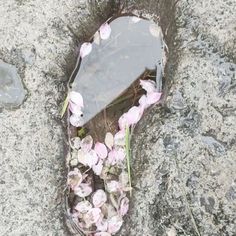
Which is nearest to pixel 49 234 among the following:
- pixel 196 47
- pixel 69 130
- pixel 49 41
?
pixel 69 130

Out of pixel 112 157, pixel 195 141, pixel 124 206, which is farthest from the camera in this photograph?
pixel 112 157

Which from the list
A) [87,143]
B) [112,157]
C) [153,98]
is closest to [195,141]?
[153,98]

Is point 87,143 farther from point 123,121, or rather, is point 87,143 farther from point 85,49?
point 85,49

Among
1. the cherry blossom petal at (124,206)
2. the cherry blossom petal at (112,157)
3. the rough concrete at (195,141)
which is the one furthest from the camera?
the cherry blossom petal at (112,157)

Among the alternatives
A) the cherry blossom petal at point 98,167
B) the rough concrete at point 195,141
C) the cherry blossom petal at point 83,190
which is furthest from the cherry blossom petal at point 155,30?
the cherry blossom petal at point 83,190

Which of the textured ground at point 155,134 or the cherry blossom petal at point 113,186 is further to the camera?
the cherry blossom petal at point 113,186

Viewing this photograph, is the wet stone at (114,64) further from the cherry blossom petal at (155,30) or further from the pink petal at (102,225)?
the pink petal at (102,225)
